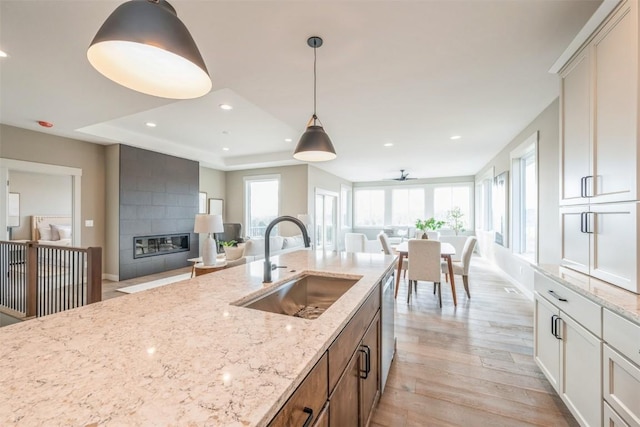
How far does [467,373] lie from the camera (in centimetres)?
219

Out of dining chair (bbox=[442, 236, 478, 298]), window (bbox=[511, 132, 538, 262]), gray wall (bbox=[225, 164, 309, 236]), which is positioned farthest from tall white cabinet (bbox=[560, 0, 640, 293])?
gray wall (bbox=[225, 164, 309, 236])

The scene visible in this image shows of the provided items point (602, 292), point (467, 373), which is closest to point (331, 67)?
point (602, 292)

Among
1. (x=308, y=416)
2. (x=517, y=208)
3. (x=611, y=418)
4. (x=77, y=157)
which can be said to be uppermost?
(x=77, y=157)

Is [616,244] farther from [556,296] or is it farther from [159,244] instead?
[159,244]

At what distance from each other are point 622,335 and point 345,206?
355 inches

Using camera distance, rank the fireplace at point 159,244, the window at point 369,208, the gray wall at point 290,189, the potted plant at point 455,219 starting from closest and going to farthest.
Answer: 1. the fireplace at point 159,244
2. the gray wall at point 290,189
3. the potted plant at point 455,219
4. the window at point 369,208

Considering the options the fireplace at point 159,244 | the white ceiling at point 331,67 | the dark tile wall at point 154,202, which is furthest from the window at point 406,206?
the fireplace at point 159,244

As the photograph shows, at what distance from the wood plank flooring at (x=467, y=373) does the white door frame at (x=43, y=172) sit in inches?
219

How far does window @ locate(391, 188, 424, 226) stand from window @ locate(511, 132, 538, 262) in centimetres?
495

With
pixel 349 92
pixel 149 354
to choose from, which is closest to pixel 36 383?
pixel 149 354

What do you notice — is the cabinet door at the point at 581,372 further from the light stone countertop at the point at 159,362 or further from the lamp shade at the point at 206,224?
the lamp shade at the point at 206,224

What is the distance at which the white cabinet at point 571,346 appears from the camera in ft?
4.50

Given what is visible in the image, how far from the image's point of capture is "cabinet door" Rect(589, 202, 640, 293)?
4.58 feet

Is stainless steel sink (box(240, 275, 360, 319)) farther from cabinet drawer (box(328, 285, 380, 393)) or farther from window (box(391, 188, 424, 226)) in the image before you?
window (box(391, 188, 424, 226))
